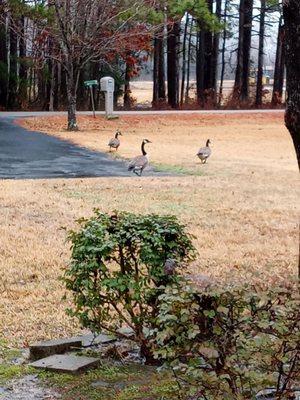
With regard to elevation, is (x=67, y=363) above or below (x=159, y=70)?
below

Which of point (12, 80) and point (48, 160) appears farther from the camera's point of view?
point (12, 80)

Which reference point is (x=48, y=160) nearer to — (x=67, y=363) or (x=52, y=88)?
(x=67, y=363)

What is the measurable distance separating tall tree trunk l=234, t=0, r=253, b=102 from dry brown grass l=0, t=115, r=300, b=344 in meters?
23.5

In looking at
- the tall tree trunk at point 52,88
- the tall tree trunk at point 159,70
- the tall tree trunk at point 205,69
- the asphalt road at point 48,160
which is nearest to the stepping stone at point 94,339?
the asphalt road at point 48,160

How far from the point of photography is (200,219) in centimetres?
934

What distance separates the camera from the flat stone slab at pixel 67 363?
14.0ft

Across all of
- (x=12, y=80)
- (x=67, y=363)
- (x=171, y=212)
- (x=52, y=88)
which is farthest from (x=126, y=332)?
(x=12, y=80)

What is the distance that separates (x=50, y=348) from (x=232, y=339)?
1.96 m

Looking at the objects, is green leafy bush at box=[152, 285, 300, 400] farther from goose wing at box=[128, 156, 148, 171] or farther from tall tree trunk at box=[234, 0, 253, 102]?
tall tree trunk at box=[234, 0, 253, 102]

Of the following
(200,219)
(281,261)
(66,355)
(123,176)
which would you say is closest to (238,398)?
(66,355)

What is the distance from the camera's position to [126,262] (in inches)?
172

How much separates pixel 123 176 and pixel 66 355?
31.7ft

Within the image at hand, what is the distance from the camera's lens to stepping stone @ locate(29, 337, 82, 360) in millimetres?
4605

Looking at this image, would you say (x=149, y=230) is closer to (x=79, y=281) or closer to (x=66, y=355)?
(x=79, y=281)
